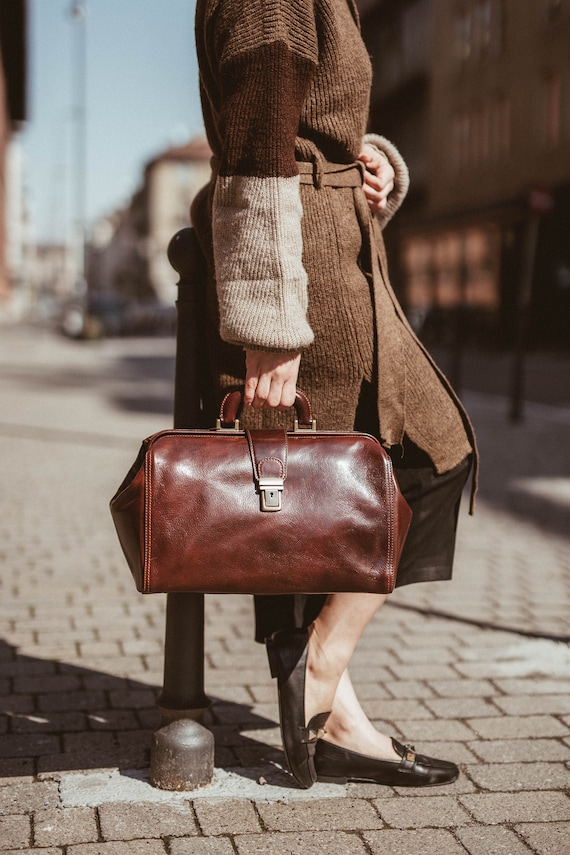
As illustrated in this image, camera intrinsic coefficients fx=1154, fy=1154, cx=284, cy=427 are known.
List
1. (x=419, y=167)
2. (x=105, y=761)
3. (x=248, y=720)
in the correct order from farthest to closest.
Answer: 1. (x=419, y=167)
2. (x=248, y=720)
3. (x=105, y=761)

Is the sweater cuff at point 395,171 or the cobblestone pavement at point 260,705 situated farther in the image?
the sweater cuff at point 395,171

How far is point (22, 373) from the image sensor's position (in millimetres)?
20078

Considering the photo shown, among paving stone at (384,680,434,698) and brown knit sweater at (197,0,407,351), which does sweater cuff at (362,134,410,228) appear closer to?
brown knit sweater at (197,0,407,351)

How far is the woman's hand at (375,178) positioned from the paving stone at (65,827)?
1517mm

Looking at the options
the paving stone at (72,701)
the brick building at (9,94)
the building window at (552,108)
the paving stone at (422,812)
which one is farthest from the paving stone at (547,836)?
the brick building at (9,94)

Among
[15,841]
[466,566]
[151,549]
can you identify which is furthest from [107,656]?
[466,566]

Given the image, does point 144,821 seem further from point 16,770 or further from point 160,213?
point 160,213

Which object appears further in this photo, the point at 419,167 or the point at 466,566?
the point at 419,167

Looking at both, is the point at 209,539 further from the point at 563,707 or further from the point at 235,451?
the point at 563,707

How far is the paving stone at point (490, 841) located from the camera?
96.7 inches

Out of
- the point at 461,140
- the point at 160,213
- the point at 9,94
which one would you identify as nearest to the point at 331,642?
the point at 461,140

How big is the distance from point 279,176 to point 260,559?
2.47 ft

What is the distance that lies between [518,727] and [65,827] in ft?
4.50

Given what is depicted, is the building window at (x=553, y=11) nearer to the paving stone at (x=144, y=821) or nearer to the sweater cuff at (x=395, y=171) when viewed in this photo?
the sweater cuff at (x=395, y=171)
